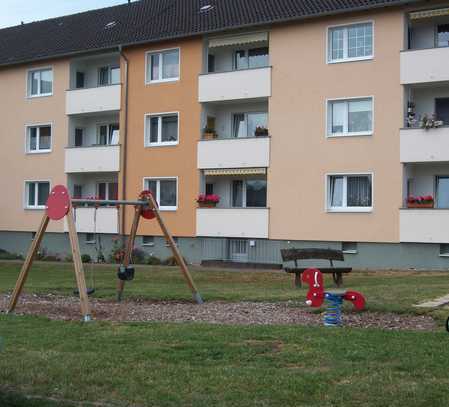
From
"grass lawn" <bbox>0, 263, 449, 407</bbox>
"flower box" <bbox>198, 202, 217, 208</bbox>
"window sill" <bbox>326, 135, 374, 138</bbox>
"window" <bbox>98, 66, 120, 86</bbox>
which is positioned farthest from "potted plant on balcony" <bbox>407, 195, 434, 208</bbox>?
"window" <bbox>98, 66, 120, 86</bbox>

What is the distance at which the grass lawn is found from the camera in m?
6.61

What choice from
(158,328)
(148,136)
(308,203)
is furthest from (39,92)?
(158,328)

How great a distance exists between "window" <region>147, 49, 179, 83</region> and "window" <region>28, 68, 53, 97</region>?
6103 mm

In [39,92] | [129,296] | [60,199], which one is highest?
[39,92]

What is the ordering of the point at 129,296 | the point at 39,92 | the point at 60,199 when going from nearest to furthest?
1. the point at 60,199
2. the point at 129,296
3. the point at 39,92

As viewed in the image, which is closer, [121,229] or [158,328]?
[158,328]

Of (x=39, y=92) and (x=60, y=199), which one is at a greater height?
(x=39, y=92)

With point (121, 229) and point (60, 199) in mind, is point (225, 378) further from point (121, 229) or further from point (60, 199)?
point (121, 229)

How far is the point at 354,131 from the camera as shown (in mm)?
27406

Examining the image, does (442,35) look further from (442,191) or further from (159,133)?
(159,133)

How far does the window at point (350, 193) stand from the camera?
27047 millimetres

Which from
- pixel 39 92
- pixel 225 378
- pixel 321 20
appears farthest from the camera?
pixel 39 92

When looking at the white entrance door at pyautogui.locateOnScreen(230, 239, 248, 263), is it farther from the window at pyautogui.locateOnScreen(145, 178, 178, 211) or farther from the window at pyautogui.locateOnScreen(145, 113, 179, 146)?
the window at pyautogui.locateOnScreen(145, 113, 179, 146)

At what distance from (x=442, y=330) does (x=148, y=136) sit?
23693 mm
